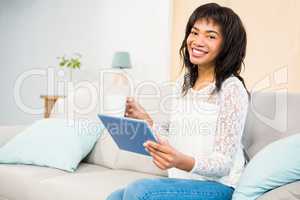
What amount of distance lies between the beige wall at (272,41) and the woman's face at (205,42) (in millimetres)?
1765

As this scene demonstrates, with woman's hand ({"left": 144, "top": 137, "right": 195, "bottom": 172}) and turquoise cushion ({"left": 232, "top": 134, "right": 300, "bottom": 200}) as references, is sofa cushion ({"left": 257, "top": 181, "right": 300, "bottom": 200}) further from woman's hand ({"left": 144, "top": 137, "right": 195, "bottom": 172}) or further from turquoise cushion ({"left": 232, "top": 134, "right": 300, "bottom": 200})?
woman's hand ({"left": 144, "top": 137, "right": 195, "bottom": 172})

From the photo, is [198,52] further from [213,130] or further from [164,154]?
[164,154]

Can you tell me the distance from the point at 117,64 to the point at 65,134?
1792 millimetres

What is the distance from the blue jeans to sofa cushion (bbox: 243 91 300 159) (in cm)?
40

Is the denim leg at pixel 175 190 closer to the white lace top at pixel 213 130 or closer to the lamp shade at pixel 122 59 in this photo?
the white lace top at pixel 213 130

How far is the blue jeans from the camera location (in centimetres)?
119

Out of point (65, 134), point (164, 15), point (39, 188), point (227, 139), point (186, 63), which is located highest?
point (164, 15)

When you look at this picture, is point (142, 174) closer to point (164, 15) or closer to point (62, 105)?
point (62, 105)

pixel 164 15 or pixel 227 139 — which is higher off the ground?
pixel 164 15

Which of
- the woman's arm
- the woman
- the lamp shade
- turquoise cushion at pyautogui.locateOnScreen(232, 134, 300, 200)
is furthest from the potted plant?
Answer: turquoise cushion at pyautogui.locateOnScreen(232, 134, 300, 200)

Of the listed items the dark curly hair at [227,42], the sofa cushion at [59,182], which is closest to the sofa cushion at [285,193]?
the dark curly hair at [227,42]

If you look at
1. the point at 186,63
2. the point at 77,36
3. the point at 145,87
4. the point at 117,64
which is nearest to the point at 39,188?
the point at 145,87

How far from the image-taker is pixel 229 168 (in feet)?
4.42

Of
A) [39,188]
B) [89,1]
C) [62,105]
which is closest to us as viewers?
[39,188]
